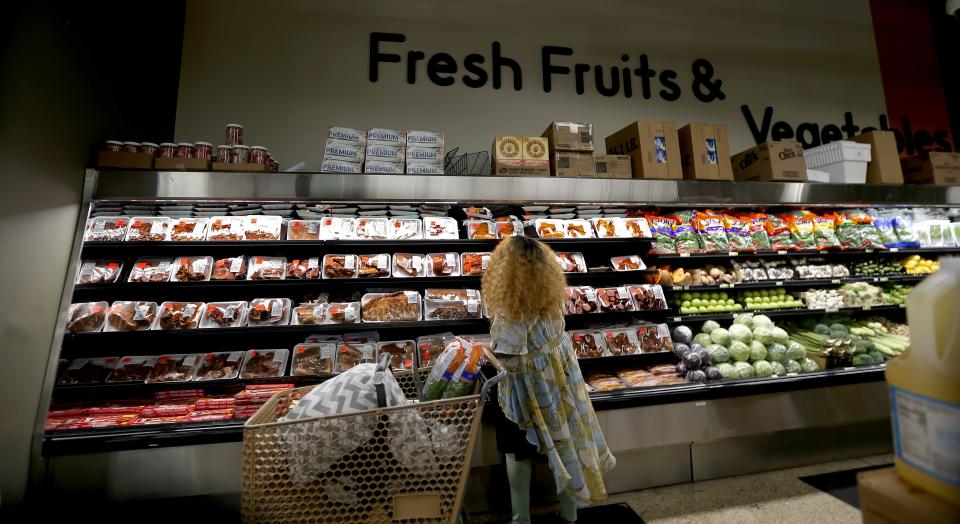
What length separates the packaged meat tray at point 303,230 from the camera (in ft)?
10.4

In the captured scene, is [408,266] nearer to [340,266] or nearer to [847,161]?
[340,266]

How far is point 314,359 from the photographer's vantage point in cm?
297

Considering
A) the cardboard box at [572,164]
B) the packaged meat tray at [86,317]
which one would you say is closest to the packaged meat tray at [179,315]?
the packaged meat tray at [86,317]

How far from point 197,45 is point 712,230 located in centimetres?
495

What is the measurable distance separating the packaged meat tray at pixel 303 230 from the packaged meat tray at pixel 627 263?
2378 millimetres

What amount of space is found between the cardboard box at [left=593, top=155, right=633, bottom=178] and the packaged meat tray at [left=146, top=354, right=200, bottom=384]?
327cm

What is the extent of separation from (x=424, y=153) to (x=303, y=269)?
4.07 ft

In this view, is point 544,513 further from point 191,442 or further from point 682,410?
point 191,442

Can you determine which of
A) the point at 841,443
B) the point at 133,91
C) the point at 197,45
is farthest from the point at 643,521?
the point at 197,45

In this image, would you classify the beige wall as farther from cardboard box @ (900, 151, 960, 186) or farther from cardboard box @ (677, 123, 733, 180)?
cardboard box @ (900, 151, 960, 186)

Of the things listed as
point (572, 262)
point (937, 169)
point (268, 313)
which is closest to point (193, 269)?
point (268, 313)

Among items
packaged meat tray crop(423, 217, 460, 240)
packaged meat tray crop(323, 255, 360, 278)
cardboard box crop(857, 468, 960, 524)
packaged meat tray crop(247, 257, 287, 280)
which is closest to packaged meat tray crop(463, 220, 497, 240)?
packaged meat tray crop(423, 217, 460, 240)

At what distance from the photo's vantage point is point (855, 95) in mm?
5539

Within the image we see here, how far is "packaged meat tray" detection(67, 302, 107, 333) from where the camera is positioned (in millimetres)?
2697
